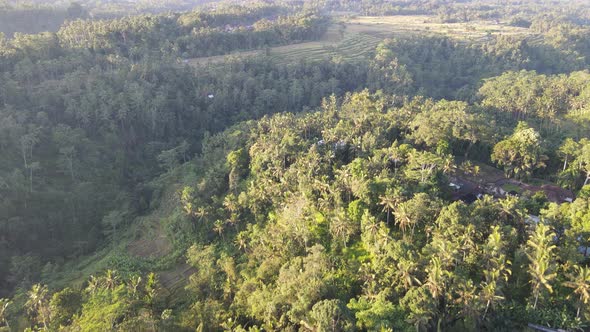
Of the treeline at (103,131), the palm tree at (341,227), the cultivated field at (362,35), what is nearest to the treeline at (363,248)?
the palm tree at (341,227)

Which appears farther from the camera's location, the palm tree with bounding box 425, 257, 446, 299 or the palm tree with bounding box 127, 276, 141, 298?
the palm tree with bounding box 127, 276, 141, 298

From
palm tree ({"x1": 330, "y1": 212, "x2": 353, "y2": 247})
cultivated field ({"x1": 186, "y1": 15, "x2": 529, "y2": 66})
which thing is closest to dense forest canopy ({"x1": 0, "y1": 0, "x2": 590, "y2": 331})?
palm tree ({"x1": 330, "y1": 212, "x2": 353, "y2": 247})

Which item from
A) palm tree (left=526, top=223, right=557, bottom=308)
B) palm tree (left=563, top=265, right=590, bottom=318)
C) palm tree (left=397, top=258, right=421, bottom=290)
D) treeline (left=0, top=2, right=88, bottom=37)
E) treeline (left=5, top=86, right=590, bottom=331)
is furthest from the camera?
treeline (left=0, top=2, right=88, bottom=37)

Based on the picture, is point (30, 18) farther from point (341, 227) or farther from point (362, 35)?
point (341, 227)

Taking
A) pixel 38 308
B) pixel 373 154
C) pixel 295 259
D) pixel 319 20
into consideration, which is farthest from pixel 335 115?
pixel 319 20

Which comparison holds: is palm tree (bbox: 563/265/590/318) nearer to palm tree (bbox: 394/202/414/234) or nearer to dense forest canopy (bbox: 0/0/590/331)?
dense forest canopy (bbox: 0/0/590/331)

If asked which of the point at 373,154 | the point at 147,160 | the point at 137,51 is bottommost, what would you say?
the point at 147,160

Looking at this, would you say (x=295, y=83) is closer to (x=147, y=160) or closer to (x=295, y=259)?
(x=147, y=160)
